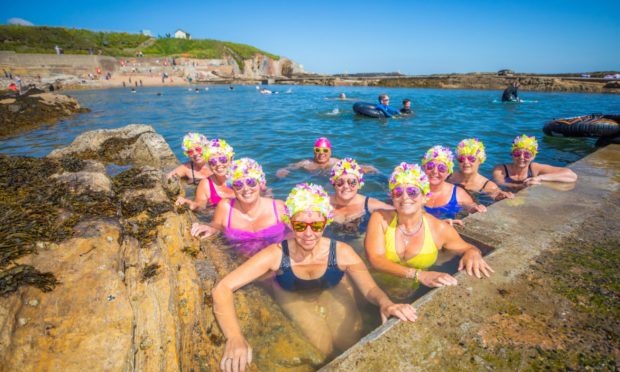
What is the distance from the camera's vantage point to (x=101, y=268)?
2.90 metres


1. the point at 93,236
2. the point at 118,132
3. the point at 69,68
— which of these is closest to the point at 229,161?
the point at 93,236

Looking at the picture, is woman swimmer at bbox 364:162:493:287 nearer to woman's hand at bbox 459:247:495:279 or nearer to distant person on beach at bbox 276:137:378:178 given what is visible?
woman's hand at bbox 459:247:495:279

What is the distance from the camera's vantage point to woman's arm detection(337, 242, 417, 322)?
287cm

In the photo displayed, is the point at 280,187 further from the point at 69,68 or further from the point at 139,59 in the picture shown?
the point at 139,59

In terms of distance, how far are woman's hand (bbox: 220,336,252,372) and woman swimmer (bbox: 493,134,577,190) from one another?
22.1ft

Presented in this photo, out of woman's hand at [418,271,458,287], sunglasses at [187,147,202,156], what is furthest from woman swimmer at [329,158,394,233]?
sunglasses at [187,147,202,156]

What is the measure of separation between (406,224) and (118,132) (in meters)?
11.1

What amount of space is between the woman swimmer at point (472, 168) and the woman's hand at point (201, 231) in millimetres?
5931

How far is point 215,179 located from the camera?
22.3 feet

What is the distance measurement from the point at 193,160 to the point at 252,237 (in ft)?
12.3

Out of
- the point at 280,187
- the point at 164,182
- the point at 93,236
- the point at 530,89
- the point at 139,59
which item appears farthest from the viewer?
the point at 139,59

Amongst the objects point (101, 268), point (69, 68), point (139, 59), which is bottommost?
point (101, 268)

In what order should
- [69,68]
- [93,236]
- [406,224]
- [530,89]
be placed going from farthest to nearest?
[69,68], [530,89], [406,224], [93,236]

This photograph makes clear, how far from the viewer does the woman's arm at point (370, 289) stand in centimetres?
287
